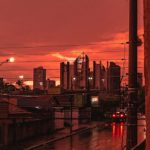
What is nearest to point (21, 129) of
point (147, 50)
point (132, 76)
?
point (132, 76)

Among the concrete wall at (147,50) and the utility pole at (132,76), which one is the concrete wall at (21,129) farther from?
the concrete wall at (147,50)

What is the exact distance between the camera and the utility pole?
1331 centimetres

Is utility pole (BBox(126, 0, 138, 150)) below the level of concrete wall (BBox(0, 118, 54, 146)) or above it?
above

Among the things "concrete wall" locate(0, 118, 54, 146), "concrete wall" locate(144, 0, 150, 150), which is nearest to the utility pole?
"concrete wall" locate(144, 0, 150, 150)

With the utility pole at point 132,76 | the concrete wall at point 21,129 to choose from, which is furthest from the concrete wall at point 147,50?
the concrete wall at point 21,129

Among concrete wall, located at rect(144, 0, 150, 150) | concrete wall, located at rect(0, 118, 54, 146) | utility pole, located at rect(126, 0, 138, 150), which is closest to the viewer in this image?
concrete wall, located at rect(144, 0, 150, 150)

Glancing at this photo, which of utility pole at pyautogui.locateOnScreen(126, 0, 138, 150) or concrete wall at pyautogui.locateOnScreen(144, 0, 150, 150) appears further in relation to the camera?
utility pole at pyautogui.locateOnScreen(126, 0, 138, 150)

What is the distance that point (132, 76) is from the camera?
13.6 m

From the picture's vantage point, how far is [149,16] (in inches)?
177

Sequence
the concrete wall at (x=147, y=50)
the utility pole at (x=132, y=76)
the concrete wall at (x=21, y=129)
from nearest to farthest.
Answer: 1. the concrete wall at (x=147, y=50)
2. the utility pole at (x=132, y=76)
3. the concrete wall at (x=21, y=129)

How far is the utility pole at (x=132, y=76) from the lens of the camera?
524 inches

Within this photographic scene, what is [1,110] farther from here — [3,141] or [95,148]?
[95,148]

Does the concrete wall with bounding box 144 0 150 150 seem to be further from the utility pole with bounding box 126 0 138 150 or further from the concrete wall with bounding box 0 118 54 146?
the concrete wall with bounding box 0 118 54 146

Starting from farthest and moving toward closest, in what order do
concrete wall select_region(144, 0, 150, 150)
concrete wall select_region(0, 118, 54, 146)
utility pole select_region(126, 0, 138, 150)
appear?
1. concrete wall select_region(0, 118, 54, 146)
2. utility pole select_region(126, 0, 138, 150)
3. concrete wall select_region(144, 0, 150, 150)
